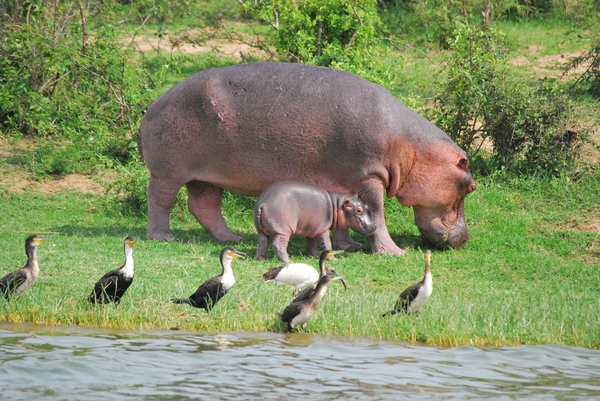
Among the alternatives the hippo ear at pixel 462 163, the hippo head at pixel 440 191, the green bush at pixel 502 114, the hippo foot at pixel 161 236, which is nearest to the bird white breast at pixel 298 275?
the hippo head at pixel 440 191

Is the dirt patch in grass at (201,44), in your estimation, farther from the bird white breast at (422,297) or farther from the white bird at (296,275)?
the bird white breast at (422,297)

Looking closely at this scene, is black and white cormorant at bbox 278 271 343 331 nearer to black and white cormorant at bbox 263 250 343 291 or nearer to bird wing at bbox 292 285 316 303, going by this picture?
bird wing at bbox 292 285 316 303

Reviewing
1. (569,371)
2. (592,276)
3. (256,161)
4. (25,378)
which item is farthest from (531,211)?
(25,378)

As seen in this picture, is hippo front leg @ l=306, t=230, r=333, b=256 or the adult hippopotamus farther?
the adult hippopotamus

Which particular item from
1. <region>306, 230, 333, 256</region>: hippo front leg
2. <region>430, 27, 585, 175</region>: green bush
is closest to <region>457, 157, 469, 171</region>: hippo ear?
<region>306, 230, 333, 256</region>: hippo front leg

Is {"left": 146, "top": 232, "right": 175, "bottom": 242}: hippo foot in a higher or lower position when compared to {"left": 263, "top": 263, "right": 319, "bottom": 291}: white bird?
higher

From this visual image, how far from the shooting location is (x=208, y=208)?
37.8 feet

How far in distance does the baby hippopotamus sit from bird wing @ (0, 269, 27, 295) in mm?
2811

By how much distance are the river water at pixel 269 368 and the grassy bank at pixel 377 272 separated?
193 mm

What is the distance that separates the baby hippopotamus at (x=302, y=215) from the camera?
10.2 metres

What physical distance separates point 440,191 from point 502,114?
7.74ft

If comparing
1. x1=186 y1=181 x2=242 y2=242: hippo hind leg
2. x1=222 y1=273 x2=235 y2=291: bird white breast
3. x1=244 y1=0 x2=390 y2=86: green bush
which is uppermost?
x1=244 y1=0 x2=390 y2=86: green bush

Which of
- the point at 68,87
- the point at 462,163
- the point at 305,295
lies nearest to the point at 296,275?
the point at 305,295

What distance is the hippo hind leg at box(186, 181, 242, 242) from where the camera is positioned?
11.5 meters
